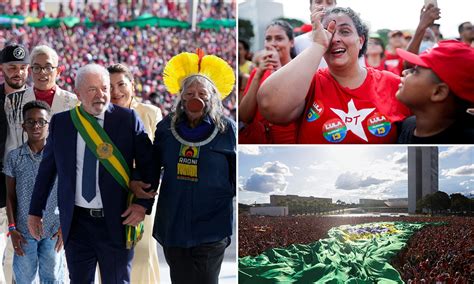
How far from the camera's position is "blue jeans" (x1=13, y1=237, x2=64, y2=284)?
4336mm

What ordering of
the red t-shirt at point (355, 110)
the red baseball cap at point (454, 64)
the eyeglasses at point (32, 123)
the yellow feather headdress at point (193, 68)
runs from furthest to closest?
the eyeglasses at point (32, 123) → the yellow feather headdress at point (193, 68) → the red t-shirt at point (355, 110) → the red baseball cap at point (454, 64)

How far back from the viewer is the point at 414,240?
153 inches

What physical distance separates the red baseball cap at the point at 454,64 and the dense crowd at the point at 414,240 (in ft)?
2.23

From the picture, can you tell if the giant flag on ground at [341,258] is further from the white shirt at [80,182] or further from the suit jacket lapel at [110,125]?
the suit jacket lapel at [110,125]

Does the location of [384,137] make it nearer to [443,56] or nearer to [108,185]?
[443,56]

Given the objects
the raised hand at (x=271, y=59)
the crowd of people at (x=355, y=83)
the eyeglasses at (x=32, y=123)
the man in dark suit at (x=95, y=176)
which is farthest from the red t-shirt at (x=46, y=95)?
the raised hand at (x=271, y=59)

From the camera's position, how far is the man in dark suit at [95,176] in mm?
3754

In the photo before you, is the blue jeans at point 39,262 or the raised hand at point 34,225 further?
the blue jeans at point 39,262

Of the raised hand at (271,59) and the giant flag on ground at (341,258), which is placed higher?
the raised hand at (271,59)

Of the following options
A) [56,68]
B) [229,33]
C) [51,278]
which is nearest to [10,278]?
[51,278]

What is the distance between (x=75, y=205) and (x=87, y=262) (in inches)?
11.4

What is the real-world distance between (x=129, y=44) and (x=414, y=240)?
12747mm

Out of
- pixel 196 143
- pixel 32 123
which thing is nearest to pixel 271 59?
pixel 196 143

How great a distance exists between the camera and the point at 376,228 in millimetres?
3904
